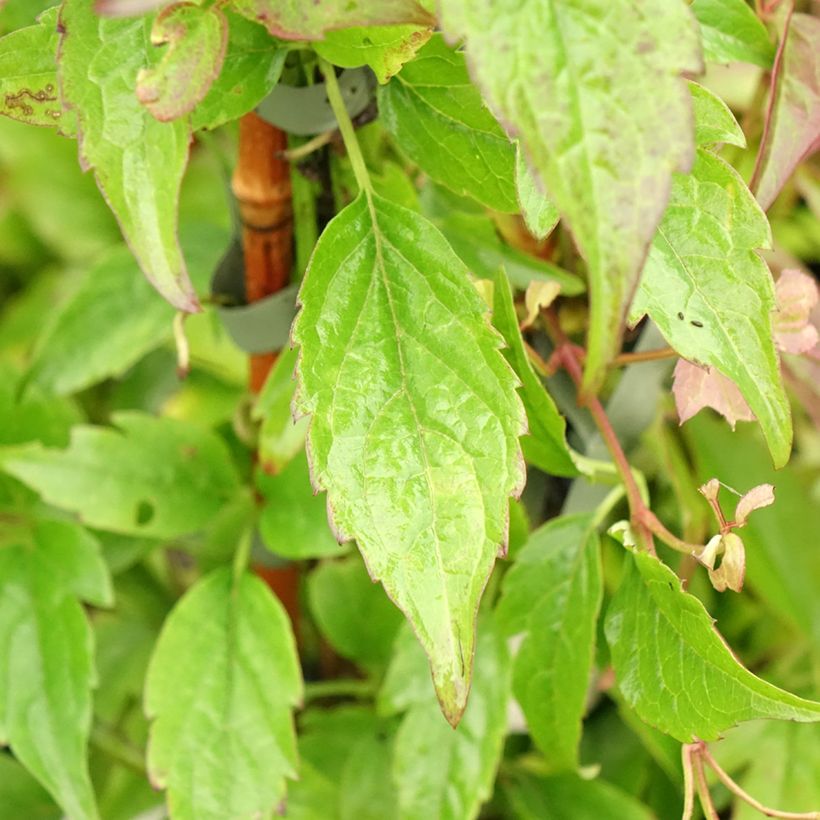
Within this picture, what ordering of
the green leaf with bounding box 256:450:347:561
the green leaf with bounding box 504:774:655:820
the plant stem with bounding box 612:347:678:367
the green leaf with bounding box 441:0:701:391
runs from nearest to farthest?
the green leaf with bounding box 441:0:701:391 → the plant stem with bounding box 612:347:678:367 → the green leaf with bounding box 256:450:347:561 → the green leaf with bounding box 504:774:655:820

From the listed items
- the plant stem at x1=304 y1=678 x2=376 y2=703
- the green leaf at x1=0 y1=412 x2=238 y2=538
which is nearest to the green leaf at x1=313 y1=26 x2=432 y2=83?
the green leaf at x1=0 y1=412 x2=238 y2=538

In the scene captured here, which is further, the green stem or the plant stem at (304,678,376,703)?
the plant stem at (304,678,376,703)

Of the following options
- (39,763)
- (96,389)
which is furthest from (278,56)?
(96,389)

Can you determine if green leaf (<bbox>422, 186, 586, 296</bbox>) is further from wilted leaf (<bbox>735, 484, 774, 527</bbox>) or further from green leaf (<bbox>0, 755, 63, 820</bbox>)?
green leaf (<bbox>0, 755, 63, 820</bbox>)

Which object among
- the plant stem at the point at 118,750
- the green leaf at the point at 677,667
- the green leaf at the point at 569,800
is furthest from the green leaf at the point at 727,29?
the plant stem at the point at 118,750

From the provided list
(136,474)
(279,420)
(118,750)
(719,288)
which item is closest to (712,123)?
(719,288)
